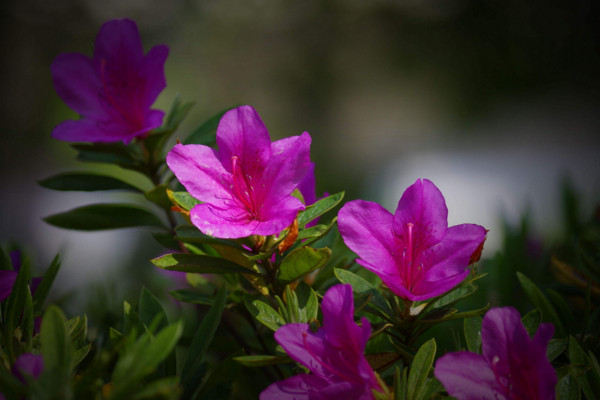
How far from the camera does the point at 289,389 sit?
0.55 meters

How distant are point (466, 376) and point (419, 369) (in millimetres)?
53

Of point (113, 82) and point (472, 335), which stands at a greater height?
point (113, 82)

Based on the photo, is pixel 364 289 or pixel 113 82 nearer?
pixel 364 289

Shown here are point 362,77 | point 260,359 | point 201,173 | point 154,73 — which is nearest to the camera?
point 260,359

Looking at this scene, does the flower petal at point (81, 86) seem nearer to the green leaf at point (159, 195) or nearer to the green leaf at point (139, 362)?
the green leaf at point (159, 195)

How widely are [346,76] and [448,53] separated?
4.41ft

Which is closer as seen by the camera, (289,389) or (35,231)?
(289,389)

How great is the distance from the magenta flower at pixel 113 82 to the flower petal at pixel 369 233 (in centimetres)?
36

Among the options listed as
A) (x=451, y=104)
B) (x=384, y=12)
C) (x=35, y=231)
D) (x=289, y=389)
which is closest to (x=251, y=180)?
(x=289, y=389)

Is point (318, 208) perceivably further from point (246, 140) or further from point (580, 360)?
point (580, 360)

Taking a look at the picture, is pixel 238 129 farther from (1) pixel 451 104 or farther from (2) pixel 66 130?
(1) pixel 451 104

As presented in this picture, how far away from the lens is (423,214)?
0.63 m

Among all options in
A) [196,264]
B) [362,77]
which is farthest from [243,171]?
[362,77]

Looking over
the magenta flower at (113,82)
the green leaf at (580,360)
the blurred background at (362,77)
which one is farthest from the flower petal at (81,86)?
the blurred background at (362,77)
